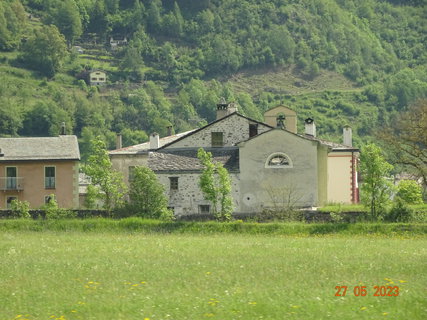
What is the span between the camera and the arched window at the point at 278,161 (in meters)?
68.0

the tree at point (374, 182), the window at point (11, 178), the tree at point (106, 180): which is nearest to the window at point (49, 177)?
the window at point (11, 178)

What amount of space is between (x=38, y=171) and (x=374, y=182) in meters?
31.6

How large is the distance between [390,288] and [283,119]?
150ft

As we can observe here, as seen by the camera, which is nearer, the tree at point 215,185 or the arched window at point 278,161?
the tree at point 215,185

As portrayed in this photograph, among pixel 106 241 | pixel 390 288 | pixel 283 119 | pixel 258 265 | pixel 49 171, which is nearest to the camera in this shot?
pixel 390 288

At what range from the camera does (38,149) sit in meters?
81.7

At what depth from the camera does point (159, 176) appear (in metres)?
68.0

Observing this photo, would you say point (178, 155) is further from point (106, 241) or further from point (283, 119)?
point (106, 241)

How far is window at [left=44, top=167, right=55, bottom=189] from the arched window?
20.1m

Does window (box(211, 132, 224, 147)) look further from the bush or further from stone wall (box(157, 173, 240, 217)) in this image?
the bush

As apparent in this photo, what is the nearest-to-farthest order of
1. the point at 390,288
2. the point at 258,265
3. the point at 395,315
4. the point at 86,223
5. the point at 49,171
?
1. the point at 395,315
2. the point at 390,288
3. the point at 258,265
4. the point at 86,223
5. the point at 49,171

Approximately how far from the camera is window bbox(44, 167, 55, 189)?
82.1 m

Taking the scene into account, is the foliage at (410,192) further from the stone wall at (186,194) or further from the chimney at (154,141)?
the chimney at (154,141)

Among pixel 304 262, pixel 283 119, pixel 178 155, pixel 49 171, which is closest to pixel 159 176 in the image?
pixel 178 155
